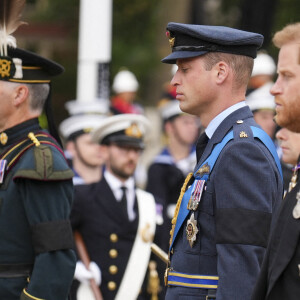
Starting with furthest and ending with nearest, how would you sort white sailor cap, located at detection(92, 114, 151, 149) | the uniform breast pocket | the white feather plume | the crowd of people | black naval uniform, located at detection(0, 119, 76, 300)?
white sailor cap, located at detection(92, 114, 151, 149) < the white feather plume < black naval uniform, located at detection(0, 119, 76, 300) < the uniform breast pocket < the crowd of people

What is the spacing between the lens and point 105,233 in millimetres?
6785

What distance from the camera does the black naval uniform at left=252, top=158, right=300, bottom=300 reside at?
373 cm

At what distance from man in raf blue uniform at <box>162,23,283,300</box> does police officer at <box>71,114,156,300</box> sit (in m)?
2.17

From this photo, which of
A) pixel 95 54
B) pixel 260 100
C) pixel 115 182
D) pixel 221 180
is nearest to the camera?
pixel 221 180

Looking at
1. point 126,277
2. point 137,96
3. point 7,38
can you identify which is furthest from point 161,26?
point 7,38

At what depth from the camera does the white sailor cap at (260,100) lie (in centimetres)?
915

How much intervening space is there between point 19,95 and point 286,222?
6.55ft

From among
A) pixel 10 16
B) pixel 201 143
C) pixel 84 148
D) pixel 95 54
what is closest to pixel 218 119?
pixel 201 143

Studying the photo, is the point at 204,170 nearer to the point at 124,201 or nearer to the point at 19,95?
the point at 19,95

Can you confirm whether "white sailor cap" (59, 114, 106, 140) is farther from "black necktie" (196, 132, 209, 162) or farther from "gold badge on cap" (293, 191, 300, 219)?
"gold badge on cap" (293, 191, 300, 219)

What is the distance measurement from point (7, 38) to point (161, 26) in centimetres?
1285

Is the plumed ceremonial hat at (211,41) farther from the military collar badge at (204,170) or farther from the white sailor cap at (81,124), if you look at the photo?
the white sailor cap at (81,124)

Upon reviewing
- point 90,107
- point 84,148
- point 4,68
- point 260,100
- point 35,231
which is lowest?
point 84,148

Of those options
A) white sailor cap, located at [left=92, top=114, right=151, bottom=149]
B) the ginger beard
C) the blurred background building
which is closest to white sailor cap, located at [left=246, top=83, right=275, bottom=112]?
white sailor cap, located at [left=92, top=114, right=151, bottom=149]
